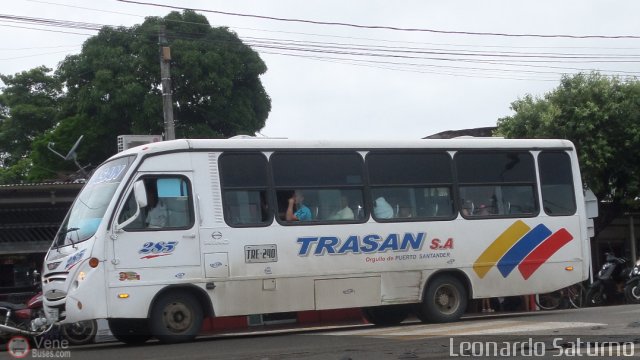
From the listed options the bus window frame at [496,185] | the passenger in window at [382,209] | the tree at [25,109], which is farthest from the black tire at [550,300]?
the tree at [25,109]

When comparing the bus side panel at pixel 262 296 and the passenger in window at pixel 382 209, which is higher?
the passenger in window at pixel 382 209

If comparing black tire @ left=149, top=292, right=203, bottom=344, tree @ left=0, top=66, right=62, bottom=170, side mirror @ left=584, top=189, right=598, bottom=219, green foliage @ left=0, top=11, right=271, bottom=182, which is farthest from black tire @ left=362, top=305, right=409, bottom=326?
tree @ left=0, top=66, right=62, bottom=170

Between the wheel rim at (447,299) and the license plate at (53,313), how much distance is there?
598cm

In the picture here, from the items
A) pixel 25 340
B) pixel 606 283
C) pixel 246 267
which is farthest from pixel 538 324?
pixel 606 283

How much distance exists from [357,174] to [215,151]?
94.0 inches

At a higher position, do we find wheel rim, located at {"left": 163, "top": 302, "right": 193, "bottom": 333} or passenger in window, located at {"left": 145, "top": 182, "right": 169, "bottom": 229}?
passenger in window, located at {"left": 145, "top": 182, "right": 169, "bottom": 229}

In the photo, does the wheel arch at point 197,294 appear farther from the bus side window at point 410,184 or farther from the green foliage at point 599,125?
the green foliage at point 599,125

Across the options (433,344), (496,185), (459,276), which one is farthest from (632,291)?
(433,344)

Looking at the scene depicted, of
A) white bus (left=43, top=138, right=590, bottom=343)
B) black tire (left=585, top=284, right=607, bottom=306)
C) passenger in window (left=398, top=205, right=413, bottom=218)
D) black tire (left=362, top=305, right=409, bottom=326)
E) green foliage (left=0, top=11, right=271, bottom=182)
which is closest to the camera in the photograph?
white bus (left=43, top=138, right=590, bottom=343)

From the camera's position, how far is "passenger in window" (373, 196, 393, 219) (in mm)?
15008

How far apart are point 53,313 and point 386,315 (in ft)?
19.3

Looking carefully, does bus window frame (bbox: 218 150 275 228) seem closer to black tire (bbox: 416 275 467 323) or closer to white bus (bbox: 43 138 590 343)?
white bus (bbox: 43 138 590 343)

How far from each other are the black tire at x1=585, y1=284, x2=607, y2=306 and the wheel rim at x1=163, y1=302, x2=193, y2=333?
13101 mm

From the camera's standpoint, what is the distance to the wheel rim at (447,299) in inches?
609
